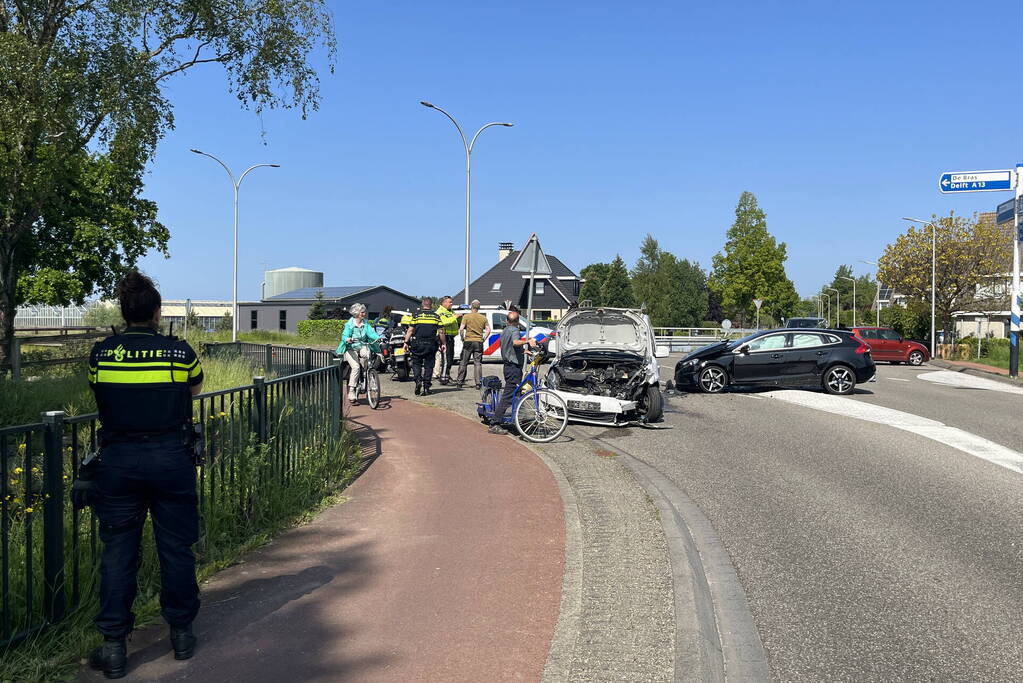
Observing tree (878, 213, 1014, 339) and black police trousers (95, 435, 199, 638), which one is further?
tree (878, 213, 1014, 339)

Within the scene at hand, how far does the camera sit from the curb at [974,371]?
24.9m

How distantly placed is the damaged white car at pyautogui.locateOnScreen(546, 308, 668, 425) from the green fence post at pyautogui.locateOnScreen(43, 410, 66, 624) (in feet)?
27.4

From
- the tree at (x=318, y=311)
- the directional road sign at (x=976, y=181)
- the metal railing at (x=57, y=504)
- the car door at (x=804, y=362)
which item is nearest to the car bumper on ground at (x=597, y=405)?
the metal railing at (x=57, y=504)

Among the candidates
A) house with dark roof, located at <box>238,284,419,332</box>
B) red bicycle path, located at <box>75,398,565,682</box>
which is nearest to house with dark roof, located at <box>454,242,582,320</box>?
A: house with dark roof, located at <box>238,284,419,332</box>

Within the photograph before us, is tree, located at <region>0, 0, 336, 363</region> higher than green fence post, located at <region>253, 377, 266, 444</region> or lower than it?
higher

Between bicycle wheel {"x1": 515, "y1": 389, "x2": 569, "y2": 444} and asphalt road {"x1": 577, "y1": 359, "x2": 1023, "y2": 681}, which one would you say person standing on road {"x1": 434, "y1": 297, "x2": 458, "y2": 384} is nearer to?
asphalt road {"x1": 577, "y1": 359, "x2": 1023, "y2": 681}

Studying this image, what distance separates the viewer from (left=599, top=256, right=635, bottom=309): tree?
94.6 meters

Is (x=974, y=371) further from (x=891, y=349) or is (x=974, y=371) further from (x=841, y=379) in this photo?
(x=841, y=379)

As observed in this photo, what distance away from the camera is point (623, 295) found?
95.1m

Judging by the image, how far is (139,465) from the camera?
405 cm

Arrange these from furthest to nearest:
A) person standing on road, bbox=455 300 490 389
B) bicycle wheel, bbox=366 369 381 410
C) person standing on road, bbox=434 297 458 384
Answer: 1. person standing on road, bbox=455 300 490 389
2. person standing on road, bbox=434 297 458 384
3. bicycle wheel, bbox=366 369 381 410

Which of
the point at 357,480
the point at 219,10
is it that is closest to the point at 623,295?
the point at 219,10

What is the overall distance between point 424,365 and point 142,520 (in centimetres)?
1214

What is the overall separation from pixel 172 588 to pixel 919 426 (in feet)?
40.4
